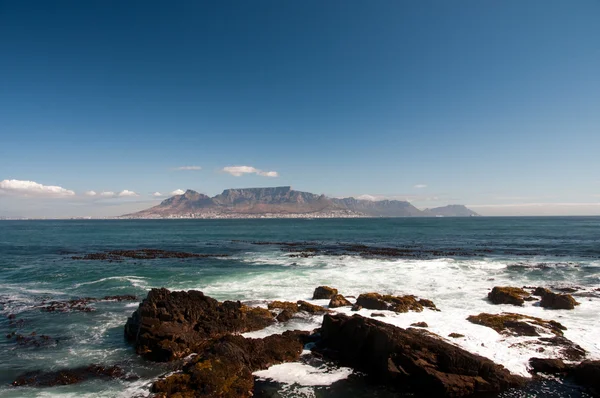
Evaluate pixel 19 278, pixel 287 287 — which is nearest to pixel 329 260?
pixel 287 287

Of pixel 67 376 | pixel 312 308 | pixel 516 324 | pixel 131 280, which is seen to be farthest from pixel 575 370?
pixel 131 280

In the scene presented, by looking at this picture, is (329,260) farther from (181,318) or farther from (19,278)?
(19,278)

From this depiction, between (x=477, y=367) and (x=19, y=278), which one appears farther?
(x=19, y=278)

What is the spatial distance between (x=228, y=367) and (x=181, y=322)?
6.89 meters

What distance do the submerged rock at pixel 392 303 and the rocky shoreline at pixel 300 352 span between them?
184 centimetres

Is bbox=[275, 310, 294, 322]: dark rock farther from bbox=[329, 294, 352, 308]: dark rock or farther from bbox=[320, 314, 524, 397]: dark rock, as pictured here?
bbox=[320, 314, 524, 397]: dark rock

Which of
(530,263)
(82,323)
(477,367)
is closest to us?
(477,367)

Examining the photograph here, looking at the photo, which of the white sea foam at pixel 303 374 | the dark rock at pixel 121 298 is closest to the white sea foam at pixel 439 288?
the white sea foam at pixel 303 374

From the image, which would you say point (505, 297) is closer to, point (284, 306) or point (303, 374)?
point (284, 306)

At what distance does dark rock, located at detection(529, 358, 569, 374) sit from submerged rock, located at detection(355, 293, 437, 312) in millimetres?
9138

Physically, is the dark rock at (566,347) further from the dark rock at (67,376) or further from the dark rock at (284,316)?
the dark rock at (67,376)

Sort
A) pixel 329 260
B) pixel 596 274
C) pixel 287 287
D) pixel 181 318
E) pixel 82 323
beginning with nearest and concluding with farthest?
pixel 181 318, pixel 82 323, pixel 287 287, pixel 596 274, pixel 329 260

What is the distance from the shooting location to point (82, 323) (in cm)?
2347

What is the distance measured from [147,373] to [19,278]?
3660 cm
